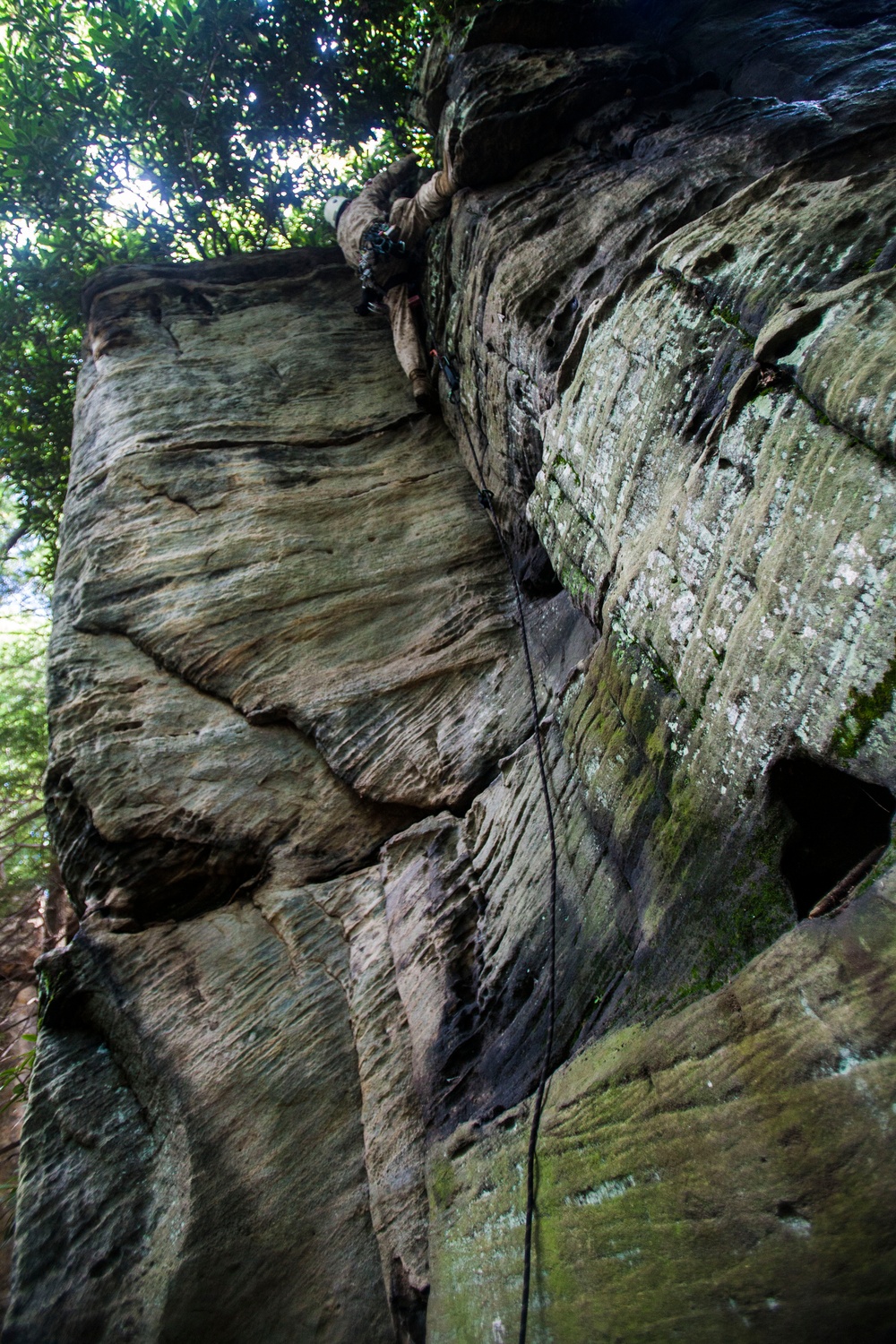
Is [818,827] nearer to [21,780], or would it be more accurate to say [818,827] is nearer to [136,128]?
[21,780]

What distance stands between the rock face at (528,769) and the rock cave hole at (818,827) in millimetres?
17

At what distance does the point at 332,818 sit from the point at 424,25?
11.4 meters

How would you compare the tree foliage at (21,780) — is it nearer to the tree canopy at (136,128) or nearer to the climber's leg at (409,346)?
the tree canopy at (136,128)

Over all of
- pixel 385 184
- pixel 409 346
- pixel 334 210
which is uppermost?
pixel 334 210

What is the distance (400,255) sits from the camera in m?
8.68

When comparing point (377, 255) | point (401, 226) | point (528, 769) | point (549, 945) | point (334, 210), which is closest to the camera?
point (549, 945)

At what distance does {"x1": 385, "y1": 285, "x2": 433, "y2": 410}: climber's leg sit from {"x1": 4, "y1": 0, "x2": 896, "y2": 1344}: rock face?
1.35 feet

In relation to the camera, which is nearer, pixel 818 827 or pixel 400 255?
pixel 818 827

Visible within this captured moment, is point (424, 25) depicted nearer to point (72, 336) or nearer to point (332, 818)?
point (72, 336)

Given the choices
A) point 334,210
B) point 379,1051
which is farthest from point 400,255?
point 379,1051

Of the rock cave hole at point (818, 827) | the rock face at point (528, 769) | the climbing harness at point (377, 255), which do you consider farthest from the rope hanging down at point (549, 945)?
the climbing harness at point (377, 255)

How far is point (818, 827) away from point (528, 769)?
7.67 feet

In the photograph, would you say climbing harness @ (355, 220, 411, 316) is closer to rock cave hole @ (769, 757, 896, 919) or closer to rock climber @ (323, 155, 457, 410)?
rock climber @ (323, 155, 457, 410)

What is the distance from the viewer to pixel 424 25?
34.6 ft
